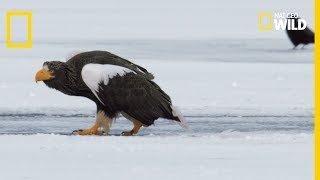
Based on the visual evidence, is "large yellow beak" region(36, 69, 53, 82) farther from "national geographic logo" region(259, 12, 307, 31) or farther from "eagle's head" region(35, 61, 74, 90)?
"national geographic logo" region(259, 12, 307, 31)

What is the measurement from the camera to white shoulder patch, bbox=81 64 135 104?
8875 millimetres

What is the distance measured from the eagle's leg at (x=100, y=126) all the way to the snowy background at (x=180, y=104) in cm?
23

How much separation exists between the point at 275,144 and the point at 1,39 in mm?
15503

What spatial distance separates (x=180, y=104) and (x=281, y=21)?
12393mm

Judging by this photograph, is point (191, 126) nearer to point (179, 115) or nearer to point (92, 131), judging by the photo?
point (179, 115)

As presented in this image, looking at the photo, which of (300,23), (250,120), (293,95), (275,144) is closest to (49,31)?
Answer: (300,23)

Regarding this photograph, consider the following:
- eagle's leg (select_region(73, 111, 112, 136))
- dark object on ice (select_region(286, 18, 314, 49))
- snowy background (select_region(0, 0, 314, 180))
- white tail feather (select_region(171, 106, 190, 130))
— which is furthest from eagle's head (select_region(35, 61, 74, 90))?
dark object on ice (select_region(286, 18, 314, 49))

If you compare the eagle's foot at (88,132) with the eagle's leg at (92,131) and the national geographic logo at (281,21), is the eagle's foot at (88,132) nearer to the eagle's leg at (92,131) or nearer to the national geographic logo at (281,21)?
the eagle's leg at (92,131)

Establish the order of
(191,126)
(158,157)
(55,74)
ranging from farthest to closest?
1. (191,126)
2. (55,74)
3. (158,157)

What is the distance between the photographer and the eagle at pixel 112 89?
8.98 m

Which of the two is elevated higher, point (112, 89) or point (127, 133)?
point (112, 89)

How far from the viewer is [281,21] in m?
24.1

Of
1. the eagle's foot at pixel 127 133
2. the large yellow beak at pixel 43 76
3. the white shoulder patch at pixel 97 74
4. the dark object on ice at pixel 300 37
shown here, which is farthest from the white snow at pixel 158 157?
the dark object on ice at pixel 300 37

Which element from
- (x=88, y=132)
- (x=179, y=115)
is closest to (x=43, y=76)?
(x=88, y=132)
